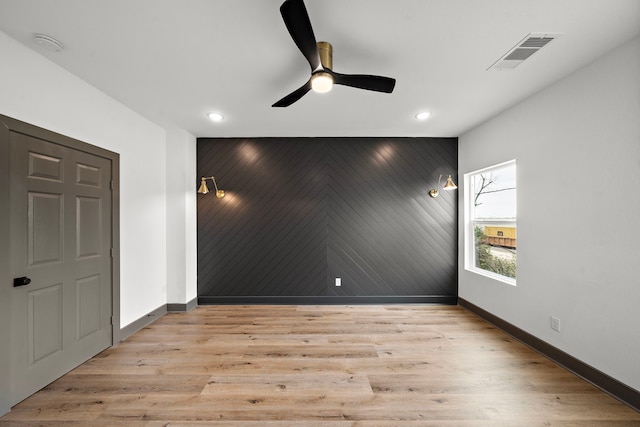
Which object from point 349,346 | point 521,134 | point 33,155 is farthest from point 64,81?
point 521,134

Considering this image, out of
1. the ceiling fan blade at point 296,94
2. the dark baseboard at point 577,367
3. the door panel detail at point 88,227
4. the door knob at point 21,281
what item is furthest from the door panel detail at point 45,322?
the dark baseboard at point 577,367

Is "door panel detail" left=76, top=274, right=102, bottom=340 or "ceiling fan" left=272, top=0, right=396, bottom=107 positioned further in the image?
"door panel detail" left=76, top=274, right=102, bottom=340

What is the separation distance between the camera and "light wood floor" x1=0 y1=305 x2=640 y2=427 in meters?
1.89

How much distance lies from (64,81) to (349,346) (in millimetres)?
3705

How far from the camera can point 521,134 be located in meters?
3.02

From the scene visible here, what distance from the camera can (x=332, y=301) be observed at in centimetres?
432

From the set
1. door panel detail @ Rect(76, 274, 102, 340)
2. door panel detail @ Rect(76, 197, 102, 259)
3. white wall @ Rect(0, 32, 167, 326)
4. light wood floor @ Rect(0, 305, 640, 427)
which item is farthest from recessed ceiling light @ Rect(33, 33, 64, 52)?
light wood floor @ Rect(0, 305, 640, 427)

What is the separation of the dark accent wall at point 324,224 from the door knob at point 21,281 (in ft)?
7.54

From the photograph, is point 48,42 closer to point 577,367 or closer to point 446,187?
point 446,187

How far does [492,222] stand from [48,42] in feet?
16.0

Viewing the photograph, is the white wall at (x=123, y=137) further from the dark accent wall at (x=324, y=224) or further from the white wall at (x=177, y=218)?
the dark accent wall at (x=324, y=224)

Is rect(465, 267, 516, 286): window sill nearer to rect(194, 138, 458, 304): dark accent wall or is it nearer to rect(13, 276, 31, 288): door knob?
rect(194, 138, 458, 304): dark accent wall

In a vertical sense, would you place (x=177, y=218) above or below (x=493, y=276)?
above

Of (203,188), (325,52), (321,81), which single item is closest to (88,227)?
(203,188)
